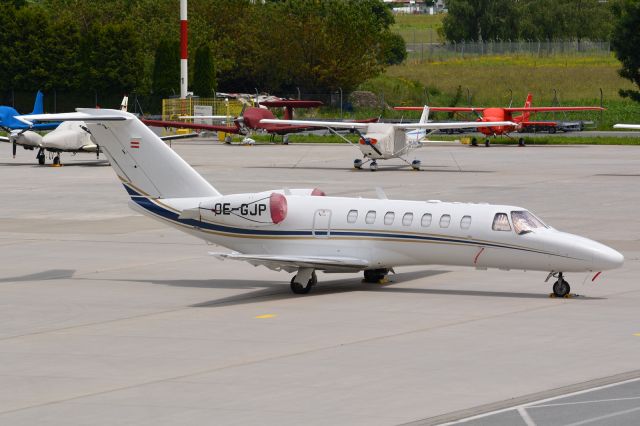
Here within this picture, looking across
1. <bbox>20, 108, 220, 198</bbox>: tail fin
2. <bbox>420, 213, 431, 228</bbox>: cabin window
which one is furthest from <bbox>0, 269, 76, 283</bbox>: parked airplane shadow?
<bbox>420, 213, 431, 228</bbox>: cabin window

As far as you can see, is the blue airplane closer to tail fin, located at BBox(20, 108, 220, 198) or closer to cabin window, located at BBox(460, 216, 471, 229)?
tail fin, located at BBox(20, 108, 220, 198)

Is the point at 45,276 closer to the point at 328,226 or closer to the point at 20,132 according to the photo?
the point at 328,226

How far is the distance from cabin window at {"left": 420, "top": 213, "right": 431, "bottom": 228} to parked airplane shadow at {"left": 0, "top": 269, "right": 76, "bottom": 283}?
958 cm

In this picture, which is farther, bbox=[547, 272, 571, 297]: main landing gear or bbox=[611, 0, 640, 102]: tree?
bbox=[611, 0, 640, 102]: tree

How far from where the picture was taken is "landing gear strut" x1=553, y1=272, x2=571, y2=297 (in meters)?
27.5

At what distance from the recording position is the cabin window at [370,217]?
2855cm

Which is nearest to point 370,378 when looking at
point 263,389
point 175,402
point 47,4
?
point 263,389

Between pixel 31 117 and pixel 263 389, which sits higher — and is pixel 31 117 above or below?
above

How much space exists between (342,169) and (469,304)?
132ft

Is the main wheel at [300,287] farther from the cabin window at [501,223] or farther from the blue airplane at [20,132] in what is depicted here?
the blue airplane at [20,132]

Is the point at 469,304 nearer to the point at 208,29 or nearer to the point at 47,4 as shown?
the point at 208,29

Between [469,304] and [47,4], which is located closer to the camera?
[469,304]

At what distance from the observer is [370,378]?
64.3 ft

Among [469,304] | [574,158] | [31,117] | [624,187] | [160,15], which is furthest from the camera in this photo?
[160,15]
